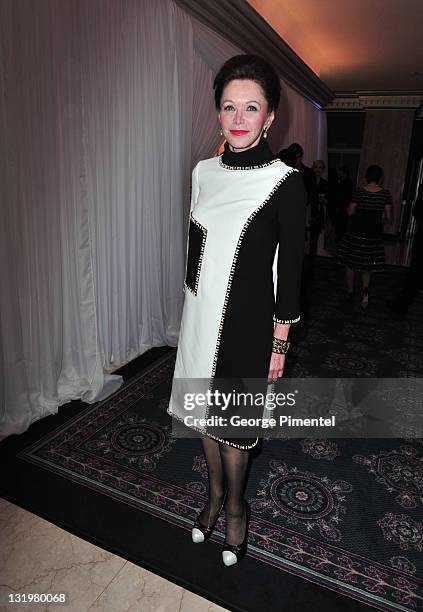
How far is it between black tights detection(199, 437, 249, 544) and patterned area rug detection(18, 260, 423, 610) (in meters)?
0.12

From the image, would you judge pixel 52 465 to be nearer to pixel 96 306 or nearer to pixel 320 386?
pixel 96 306

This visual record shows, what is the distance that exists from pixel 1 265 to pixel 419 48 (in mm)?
6094

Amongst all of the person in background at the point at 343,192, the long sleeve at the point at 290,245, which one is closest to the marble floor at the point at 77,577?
the long sleeve at the point at 290,245

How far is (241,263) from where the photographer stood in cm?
140

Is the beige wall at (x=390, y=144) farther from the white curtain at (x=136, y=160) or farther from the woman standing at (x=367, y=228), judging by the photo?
the white curtain at (x=136, y=160)

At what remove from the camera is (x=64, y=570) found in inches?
63.9

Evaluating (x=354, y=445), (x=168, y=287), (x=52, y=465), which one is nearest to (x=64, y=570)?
(x=52, y=465)

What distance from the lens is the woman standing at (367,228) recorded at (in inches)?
173

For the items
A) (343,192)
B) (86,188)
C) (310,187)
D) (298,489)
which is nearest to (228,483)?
(298,489)

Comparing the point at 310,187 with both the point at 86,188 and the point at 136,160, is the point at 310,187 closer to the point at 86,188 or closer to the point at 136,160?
the point at 136,160

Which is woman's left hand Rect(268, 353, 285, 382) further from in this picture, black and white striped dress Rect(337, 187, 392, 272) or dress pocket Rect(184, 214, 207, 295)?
black and white striped dress Rect(337, 187, 392, 272)

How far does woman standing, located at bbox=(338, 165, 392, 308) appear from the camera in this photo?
4395 millimetres

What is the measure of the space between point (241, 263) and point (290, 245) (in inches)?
6.2

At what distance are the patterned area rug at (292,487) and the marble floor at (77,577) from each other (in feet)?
0.87
